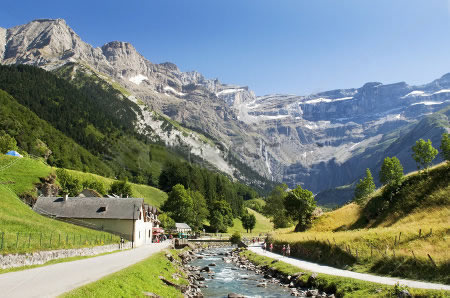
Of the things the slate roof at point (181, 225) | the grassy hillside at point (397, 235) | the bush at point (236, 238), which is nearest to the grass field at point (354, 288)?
the grassy hillside at point (397, 235)

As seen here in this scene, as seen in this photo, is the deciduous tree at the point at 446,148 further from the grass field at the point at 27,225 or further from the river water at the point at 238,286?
the grass field at the point at 27,225

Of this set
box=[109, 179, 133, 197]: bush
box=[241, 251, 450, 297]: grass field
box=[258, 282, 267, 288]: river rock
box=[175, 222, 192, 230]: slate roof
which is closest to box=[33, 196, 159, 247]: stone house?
box=[258, 282, 267, 288]: river rock

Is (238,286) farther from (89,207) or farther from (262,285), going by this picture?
(89,207)

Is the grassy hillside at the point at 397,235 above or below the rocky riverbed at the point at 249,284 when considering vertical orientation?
above

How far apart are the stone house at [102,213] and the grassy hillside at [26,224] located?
6727 millimetres

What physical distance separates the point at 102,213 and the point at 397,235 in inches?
2383

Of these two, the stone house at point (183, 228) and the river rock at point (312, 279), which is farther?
the stone house at point (183, 228)

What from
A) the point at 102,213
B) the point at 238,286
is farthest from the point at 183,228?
the point at 238,286

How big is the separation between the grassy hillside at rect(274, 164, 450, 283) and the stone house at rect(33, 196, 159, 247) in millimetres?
32092

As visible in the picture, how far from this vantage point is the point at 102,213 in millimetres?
77750

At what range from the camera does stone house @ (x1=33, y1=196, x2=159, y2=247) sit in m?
75.9

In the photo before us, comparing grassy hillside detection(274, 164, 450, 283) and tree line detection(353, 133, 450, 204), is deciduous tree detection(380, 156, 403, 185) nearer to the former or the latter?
tree line detection(353, 133, 450, 204)

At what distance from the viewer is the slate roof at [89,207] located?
7706 cm

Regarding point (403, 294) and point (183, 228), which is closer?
point (403, 294)
